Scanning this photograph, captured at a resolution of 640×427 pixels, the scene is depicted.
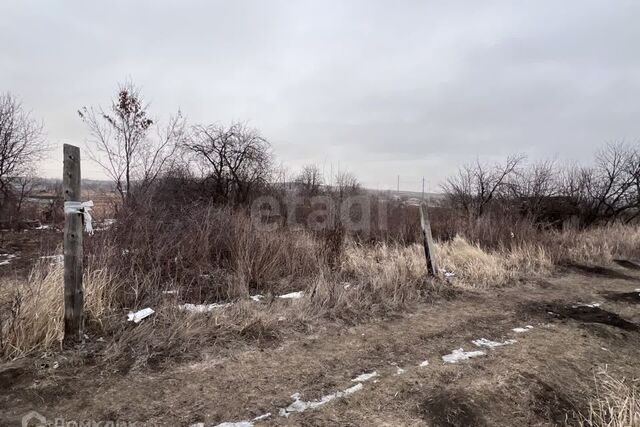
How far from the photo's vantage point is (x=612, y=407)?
2469 mm

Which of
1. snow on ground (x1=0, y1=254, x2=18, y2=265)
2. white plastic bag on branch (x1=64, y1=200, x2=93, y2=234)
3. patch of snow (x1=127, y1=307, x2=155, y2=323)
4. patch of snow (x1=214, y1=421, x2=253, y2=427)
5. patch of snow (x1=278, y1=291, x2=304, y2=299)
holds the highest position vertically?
white plastic bag on branch (x1=64, y1=200, x2=93, y2=234)

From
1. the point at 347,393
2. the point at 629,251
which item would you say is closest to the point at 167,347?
the point at 347,393

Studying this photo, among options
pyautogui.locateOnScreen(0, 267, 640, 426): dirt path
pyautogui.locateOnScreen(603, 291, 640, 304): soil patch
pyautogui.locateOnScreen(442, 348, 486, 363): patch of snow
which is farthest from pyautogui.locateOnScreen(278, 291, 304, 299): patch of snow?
pyautogui.locateOnScreen(603, 291, 640, 304): soil patch

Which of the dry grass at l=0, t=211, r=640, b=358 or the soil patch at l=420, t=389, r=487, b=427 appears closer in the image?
the soil patch at l=420, t=389, r=487, b=427

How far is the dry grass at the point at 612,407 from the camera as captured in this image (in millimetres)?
2217

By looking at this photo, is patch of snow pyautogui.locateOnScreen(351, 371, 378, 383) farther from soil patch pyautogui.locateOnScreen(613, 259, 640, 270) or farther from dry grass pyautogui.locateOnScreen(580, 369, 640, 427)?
soil patch pyautogui.locateOnScreen(613, 259, 640, 270)

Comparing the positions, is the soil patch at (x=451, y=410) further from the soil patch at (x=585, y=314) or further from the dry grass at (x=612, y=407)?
the soil patch at (x=585, y=314)

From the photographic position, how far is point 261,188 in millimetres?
11961

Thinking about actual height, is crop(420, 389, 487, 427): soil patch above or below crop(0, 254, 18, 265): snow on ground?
below

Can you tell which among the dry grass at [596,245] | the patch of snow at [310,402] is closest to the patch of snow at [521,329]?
the patch of snow at [310,402]

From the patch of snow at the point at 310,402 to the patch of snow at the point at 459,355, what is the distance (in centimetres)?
106

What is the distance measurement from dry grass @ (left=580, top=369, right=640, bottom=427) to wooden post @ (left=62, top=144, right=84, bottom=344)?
3903 millimetres

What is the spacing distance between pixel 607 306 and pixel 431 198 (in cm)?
1081

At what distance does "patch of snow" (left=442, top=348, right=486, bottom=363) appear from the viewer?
341cm
